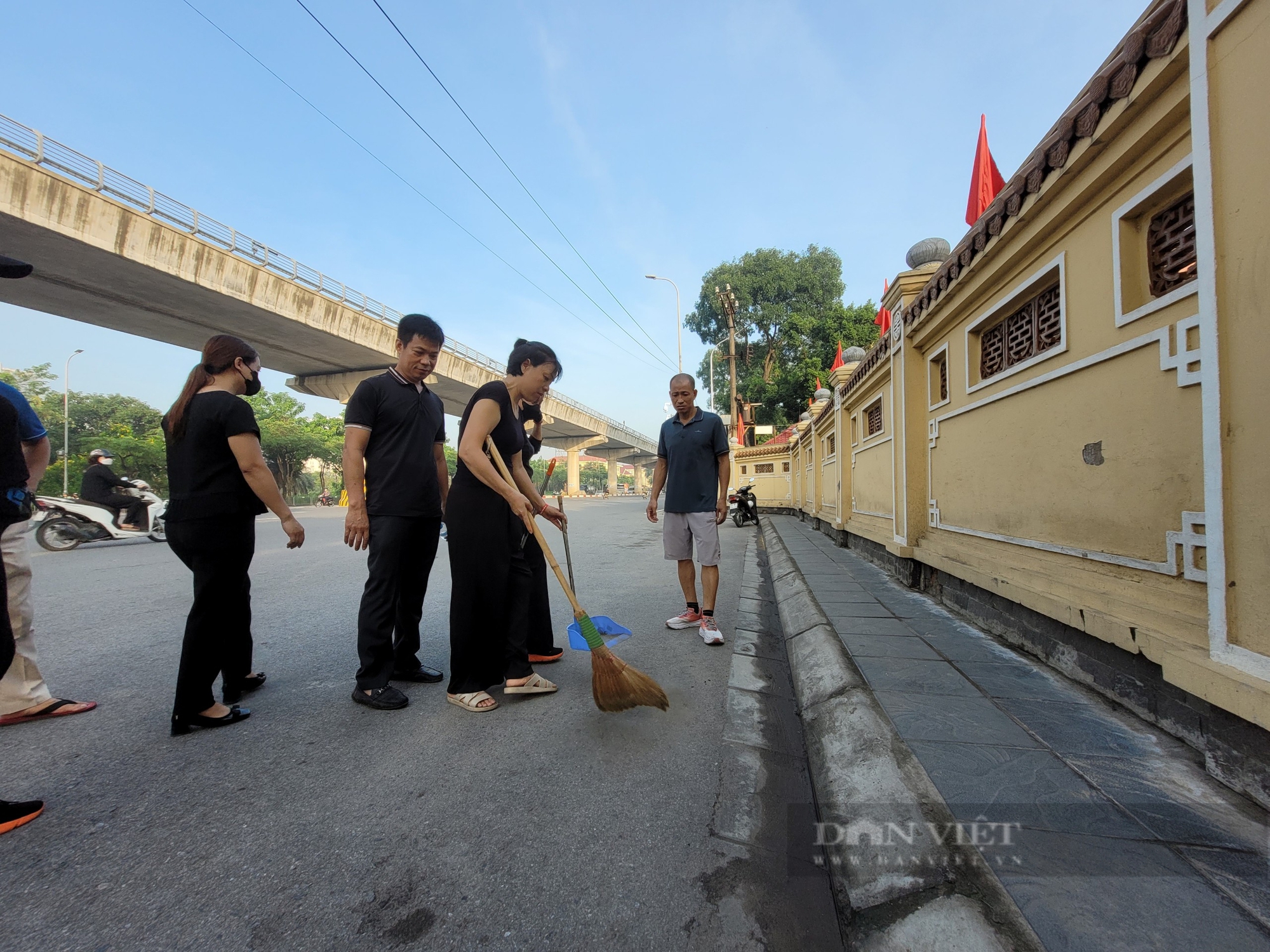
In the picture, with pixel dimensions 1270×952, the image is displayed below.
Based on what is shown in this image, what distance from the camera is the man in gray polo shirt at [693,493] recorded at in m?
3.69

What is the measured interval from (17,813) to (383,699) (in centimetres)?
107

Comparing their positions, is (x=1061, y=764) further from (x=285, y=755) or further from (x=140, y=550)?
(x=140, y=550)

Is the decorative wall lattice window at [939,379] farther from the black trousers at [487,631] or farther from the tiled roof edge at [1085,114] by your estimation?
the black trousers at [487,631]

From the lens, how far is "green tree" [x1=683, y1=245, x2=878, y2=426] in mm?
27203

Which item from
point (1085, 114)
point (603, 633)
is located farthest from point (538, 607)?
point (1085, 114)

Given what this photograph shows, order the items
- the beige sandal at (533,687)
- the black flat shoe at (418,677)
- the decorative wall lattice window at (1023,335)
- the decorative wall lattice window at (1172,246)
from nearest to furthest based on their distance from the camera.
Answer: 1. the decorative wall lattice window at (1172,246)
2. the beige sandal at (533,687)
3. the black flat shoe at (418,677)
4. the decorative wall lattice window at (1023,335)

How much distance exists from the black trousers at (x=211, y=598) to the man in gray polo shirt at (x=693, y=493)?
Result: 212cm

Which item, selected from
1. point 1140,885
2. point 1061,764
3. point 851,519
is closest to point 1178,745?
point 1061,764

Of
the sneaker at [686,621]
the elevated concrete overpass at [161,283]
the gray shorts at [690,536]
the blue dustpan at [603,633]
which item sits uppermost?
the elevated concrete overpass at [161,283]

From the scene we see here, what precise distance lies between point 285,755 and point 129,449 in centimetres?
3553

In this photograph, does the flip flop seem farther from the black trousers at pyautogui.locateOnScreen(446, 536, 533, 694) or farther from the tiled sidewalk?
the tiled sidewalk

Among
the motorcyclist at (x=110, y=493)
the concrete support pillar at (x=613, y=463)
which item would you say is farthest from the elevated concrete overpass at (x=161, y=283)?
the concrete support pillar at (x=613, y=463)

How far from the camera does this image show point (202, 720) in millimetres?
2234

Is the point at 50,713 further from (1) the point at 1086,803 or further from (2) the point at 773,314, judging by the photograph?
(2) the point at 773,314
